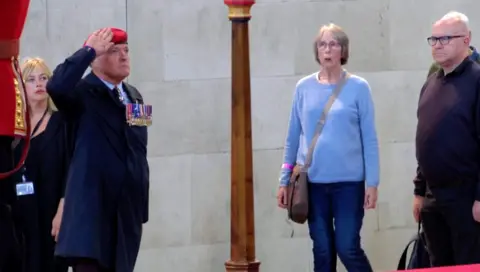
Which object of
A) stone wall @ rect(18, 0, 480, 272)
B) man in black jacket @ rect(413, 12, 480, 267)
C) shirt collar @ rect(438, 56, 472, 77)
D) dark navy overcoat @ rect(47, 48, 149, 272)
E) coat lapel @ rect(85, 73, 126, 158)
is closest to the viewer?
dark navy overcoat @ rect(47, 48, 149, 272)

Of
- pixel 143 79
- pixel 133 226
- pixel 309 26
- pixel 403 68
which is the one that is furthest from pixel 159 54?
pixel 133 226

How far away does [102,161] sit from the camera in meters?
8.03

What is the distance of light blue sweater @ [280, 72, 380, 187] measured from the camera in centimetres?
891

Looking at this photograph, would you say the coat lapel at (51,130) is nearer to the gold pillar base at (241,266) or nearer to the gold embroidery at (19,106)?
the gold pillar base at (241,266)

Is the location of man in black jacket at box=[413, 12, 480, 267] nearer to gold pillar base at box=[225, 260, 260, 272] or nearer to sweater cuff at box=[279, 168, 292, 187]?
sweater cuff at box=[279, 168, 292, 187]

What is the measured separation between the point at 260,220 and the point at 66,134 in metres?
2.59

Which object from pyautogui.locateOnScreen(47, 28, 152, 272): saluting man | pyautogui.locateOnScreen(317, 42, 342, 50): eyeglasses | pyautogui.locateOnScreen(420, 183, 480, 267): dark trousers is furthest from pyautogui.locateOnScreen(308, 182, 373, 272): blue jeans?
pyautogui.locateOnScreen(47, 28, 152, 272): saluting man

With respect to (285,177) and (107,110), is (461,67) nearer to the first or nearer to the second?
(285,177)

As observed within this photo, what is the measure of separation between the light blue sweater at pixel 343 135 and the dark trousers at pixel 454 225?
21.1 inches

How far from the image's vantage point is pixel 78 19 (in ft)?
33.6

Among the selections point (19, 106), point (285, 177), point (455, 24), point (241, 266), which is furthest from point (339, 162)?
point (19, 106)

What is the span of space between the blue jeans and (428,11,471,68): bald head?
0.99 meters

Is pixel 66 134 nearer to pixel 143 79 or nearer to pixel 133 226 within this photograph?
pixel 133 226

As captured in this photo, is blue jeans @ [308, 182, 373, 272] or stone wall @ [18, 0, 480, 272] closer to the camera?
blue jeans @ [308, 182, 373, 272]
